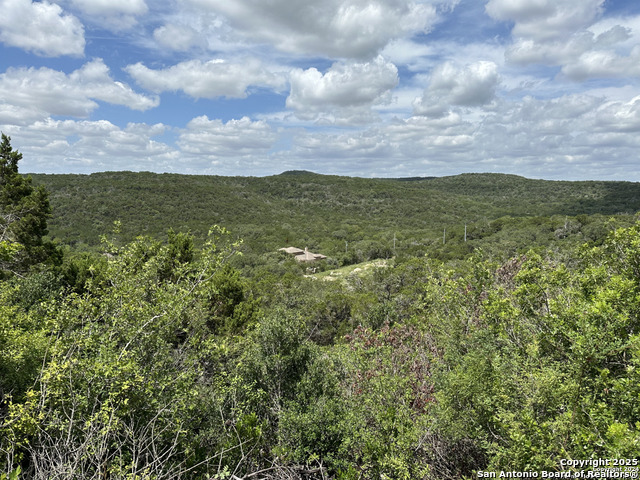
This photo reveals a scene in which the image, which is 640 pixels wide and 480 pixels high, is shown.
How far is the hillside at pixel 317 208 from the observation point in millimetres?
87812

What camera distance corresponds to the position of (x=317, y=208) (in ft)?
525

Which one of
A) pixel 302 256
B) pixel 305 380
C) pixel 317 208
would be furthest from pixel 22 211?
pixel 317 208

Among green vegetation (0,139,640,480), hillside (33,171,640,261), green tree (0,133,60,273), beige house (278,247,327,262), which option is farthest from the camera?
hillside (33,171,640,261)

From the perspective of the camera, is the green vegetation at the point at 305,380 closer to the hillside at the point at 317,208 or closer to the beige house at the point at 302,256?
the hillside at the point at 317,208

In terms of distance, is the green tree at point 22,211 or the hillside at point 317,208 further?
the hillside at point 317,208

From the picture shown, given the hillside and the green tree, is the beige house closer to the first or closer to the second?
the hillside

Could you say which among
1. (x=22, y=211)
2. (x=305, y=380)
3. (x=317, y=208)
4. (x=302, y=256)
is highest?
(x=22, y=211)

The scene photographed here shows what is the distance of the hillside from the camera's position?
87.8 meters

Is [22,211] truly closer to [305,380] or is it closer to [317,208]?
[305,380]

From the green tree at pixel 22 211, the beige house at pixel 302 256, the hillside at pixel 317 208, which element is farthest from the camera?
the hillside at pixel 317 208

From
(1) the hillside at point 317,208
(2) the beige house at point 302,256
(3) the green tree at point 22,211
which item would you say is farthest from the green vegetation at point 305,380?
(2) the beige house at point 302,256

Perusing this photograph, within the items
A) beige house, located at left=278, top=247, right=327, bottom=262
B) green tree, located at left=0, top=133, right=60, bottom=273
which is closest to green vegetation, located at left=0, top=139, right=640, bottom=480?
green tree, located at left=0, top=133, right=60, bottom=273

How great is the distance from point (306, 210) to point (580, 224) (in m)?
106

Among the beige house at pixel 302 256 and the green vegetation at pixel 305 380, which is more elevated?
the green vegetation at pixel 305 380
